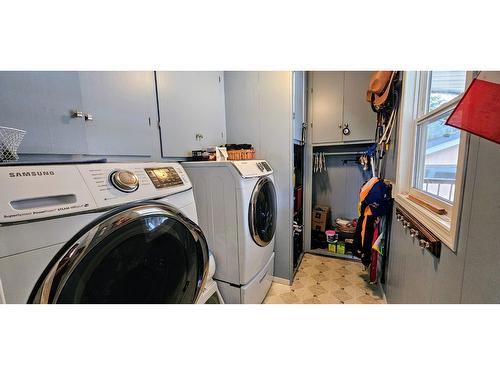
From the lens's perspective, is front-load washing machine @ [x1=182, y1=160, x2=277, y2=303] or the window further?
front-load washing machine @ [x1=182, y1=160, x2=277, y2=303]

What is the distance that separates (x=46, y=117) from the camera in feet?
2.60

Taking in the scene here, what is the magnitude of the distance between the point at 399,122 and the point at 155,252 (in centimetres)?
189

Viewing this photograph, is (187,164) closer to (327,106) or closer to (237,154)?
(237,154)

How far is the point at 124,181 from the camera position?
0.61 meters

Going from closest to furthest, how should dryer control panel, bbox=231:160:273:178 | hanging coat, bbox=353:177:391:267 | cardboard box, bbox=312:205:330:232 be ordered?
dryer control panel, bbox=231:160:273:178, hanging coat, bbox=353:177:391:267, cardboard box, bbox=312:205:330:232

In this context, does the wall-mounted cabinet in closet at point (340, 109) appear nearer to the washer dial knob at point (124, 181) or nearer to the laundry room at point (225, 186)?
the laundry room at point (225, 186)

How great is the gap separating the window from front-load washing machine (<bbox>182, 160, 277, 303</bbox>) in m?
1.06

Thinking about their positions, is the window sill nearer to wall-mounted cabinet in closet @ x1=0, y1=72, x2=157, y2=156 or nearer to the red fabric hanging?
the red fabric hanging

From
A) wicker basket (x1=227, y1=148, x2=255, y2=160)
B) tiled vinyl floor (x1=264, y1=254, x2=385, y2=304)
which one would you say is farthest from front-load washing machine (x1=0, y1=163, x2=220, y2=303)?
tiled vinyl floor (x1=264, y1=254, x2=385, y2=304)

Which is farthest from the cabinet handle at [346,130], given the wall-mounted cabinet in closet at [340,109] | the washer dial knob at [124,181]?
the washer dial knob at [124,181]

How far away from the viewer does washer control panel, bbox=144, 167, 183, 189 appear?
731 millimetres

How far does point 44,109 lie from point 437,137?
6.80 feet

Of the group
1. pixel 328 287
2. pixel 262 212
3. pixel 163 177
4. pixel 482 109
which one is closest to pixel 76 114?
pixel 163 177
